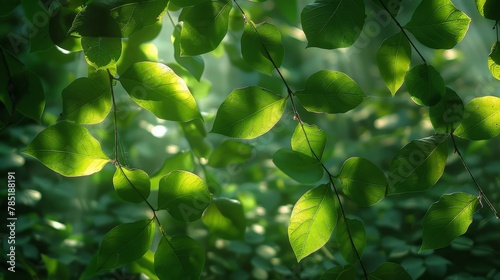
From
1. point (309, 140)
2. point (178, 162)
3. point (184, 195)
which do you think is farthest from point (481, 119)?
point (178, 162)

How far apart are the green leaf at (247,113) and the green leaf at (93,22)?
0.10m

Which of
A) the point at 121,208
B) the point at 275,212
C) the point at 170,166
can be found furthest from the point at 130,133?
the point at 170,166

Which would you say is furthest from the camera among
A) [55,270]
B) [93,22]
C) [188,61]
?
[55,270]

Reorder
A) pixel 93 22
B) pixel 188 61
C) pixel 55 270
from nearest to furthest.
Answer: pixel 93 22 → pixel 188 61 → pixel 55 270

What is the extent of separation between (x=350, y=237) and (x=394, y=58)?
0.14 meters

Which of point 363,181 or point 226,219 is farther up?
point 363,181

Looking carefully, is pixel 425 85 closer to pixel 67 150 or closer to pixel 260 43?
pixel 260 43

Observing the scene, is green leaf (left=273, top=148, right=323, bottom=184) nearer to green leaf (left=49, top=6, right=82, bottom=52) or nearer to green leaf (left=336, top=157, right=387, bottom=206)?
green leaf (left=336, top=157, right=387, bottom=206)

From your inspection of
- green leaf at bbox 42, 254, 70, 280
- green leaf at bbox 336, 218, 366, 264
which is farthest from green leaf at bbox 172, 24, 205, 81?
green leaf at bbox 42, 254, 70, 280

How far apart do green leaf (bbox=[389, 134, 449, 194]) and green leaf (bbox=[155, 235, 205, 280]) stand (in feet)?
0.51

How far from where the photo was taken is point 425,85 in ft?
1.14

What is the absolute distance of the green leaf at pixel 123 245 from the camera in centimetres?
36

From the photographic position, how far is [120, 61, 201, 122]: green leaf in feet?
1.19

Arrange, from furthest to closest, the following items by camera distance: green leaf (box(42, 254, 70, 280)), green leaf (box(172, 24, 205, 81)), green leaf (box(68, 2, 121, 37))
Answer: green leaf (box(42, 254, 70, 280)) → green leaf (box(172, 24, 205, 81)) → green leaf (box(68, 2, 121, 37))
